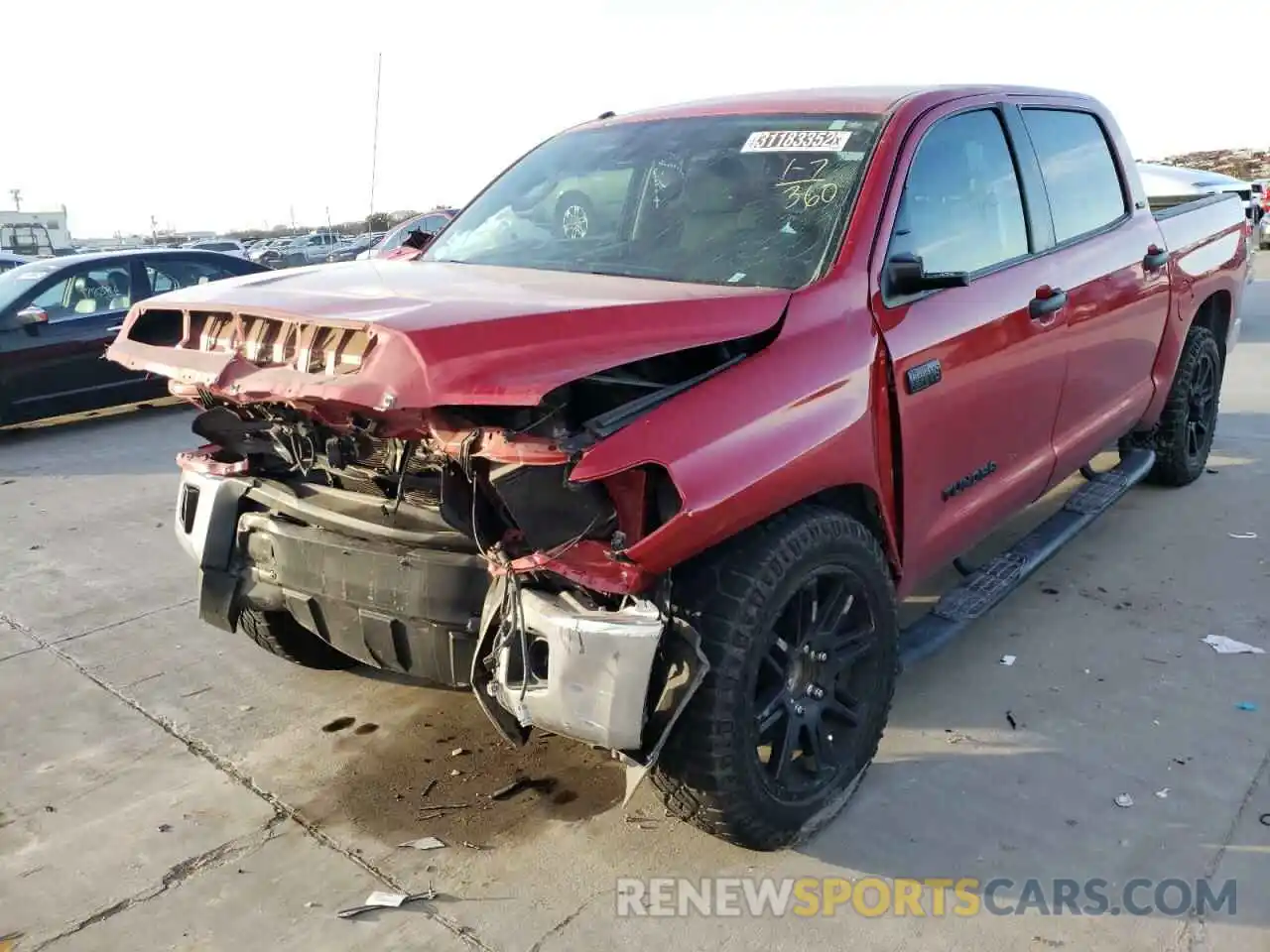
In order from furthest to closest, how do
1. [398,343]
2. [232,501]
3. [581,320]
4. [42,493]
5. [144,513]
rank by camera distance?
[42,493]
[144,513]
[232,501]
[581,320]
[398,343]

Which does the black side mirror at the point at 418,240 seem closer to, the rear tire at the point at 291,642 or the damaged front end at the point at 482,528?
the damaged front end at the point at 482,528

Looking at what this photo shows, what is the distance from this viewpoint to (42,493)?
652cm

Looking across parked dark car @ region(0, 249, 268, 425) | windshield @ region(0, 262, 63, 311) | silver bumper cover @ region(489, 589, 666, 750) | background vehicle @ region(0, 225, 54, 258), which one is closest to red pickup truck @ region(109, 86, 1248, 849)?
silver bumper cover @ region(489, 589, 666, 750)

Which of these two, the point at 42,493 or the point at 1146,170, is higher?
the point at 1146,170

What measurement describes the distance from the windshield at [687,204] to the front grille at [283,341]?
3.33 ft

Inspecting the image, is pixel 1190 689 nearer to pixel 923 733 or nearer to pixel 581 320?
pixel 923 733

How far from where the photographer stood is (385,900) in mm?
2607

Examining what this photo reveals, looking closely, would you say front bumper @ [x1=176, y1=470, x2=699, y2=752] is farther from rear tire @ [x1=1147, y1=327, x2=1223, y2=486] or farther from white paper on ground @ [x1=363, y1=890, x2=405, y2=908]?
rear tire @ [x1=1147, y1=327, x2=1223, y2=486]

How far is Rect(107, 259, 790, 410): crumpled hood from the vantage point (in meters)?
2.15

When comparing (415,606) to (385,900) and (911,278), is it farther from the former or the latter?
(911,278)

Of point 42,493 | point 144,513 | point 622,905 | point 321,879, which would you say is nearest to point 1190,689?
point 622,905

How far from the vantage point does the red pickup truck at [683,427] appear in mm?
2326

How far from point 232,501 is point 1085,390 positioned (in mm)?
3100

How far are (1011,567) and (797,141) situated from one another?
5.65ft
